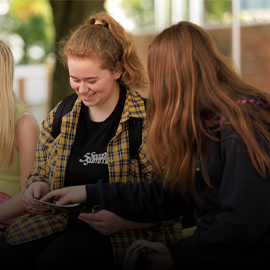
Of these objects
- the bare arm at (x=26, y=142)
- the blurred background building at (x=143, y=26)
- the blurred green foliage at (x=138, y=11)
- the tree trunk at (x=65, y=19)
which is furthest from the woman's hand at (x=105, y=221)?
the blurred green foliage at (x=138, y=11)

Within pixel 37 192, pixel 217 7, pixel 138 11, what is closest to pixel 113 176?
pixel 37 192

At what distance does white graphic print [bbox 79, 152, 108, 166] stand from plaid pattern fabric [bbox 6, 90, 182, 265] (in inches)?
2.2

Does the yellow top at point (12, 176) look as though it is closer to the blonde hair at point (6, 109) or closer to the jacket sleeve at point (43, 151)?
the blonde hair at point (6, 109)

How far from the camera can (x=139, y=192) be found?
1846 millimetres

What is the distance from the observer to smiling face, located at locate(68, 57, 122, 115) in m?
2.04

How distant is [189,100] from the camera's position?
151cm

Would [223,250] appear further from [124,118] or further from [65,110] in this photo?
[65,110]

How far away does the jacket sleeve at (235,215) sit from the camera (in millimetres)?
1320

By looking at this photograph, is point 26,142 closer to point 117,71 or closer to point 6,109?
point 6,109

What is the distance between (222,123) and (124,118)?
0.74 metres

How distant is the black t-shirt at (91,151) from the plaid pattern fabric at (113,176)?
4 cm

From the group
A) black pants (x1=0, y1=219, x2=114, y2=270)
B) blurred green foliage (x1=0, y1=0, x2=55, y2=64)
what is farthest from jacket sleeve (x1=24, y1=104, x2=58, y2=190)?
blurred green foliage (x1=0, y1=0, x2=55, y2=64)

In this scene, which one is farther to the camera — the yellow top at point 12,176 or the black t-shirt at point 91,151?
the yellow top at point 12,176

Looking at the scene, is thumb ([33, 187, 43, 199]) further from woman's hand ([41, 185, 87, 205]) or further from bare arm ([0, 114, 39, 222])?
bare arm ([0, 114, 39, 222])
